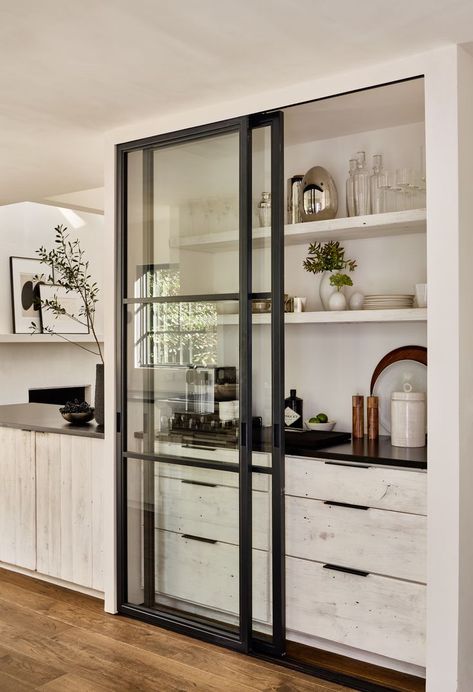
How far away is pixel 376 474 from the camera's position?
299 centimetres

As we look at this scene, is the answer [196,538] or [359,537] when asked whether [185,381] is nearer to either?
[196,538]

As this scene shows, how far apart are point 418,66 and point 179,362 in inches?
66.6

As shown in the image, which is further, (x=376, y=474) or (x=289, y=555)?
(x=289, y=555)

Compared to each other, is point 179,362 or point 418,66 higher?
point 418,66

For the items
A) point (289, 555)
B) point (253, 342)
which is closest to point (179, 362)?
point (253, 342)

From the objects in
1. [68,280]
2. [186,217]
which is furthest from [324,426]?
[68,280]

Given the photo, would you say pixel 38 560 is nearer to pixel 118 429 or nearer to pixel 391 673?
pixel 118 429

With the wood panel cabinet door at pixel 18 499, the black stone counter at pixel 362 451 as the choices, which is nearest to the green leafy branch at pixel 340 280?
the black stone counter at pixel 362 451

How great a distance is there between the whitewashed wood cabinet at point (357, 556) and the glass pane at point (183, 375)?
43 cm

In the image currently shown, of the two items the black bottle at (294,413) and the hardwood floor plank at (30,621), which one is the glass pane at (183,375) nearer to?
the black bottle at (294,413)

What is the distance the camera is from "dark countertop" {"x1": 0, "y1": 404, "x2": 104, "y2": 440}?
397 centimetres

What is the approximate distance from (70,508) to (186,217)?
1.74 metres

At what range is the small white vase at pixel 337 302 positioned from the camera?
11.3 ft

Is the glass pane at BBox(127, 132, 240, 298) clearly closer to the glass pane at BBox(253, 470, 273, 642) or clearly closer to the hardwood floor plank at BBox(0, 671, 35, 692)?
the glass pane at BBox(253, 470, 273, 642)
